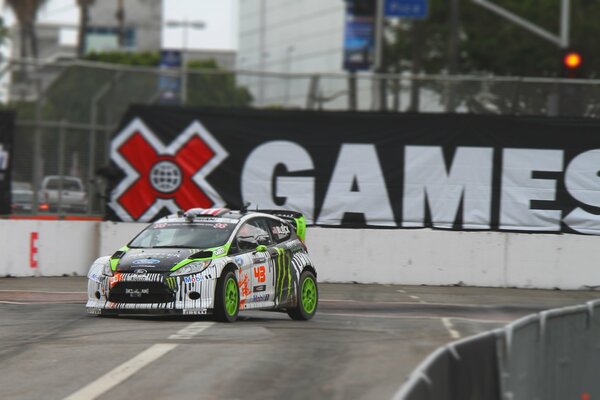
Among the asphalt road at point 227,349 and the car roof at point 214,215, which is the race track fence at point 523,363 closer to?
the asphalt road at point 227,349

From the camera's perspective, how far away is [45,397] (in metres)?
9.56

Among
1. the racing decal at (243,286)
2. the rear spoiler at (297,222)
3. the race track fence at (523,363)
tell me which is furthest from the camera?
the rear spoiler at (297,222)

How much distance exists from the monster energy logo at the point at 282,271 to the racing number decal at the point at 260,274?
0.23 metres

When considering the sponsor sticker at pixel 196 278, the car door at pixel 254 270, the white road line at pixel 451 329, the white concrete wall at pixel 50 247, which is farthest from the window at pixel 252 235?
the white concrete wall at pixel 50 247

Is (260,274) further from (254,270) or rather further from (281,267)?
(281,267)

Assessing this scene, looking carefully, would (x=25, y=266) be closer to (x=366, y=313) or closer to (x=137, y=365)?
(x=366, y=313)

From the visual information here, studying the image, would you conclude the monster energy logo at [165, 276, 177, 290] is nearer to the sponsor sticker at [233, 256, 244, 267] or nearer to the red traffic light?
the sponsor sticker at [233, 256, 244, 267]

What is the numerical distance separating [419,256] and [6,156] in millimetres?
8283

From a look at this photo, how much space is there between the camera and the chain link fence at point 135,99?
78.8ft

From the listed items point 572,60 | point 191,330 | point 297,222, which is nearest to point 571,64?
point 572,60

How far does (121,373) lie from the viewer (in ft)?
34.6

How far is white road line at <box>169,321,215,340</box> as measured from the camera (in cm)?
1305

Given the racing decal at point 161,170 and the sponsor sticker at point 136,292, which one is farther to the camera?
the racing decal at point 161,170

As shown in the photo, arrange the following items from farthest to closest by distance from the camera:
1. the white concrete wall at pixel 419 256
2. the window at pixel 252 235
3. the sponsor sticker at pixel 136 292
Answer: the white concrete wall at pixel 419 256
the window at pixel 252 235
the sponsor sticker at pixel 136 292
